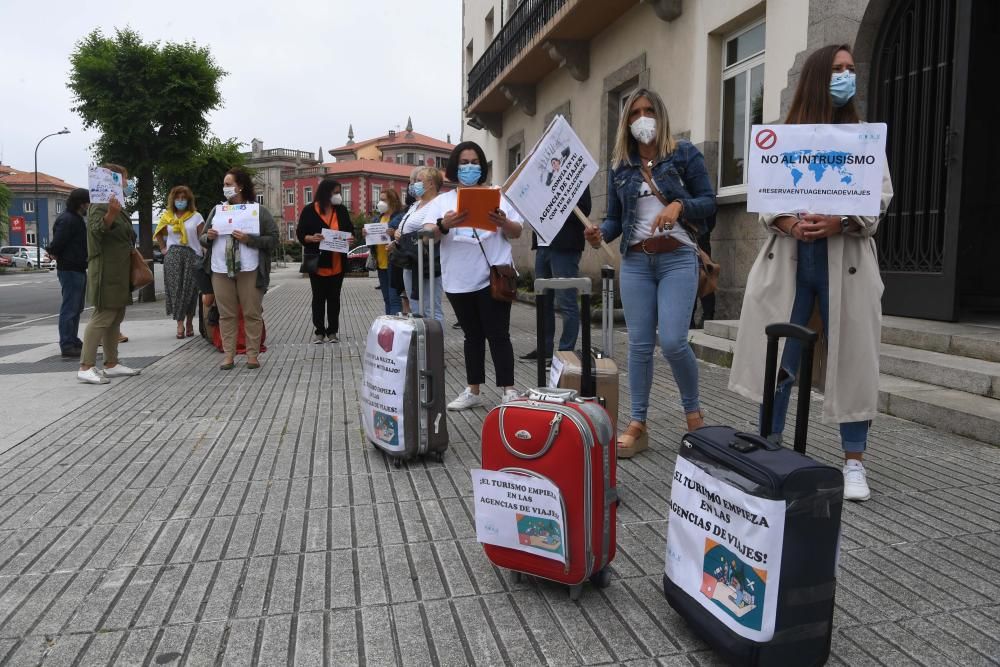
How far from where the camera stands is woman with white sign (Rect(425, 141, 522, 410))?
528 centimetres

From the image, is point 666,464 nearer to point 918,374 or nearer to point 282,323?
point 918,374

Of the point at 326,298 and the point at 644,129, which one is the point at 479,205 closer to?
the point at 644,129

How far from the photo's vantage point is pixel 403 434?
4266 mm

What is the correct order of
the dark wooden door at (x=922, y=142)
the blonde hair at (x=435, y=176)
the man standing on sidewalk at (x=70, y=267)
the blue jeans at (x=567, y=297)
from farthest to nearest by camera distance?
the man standing on sidewalk at (x=70, y=267) < the blue jeans at (x=567, y=297) < the dark wooden door at (x=922, y=142) < the blonde hair at (x=435, y=176)

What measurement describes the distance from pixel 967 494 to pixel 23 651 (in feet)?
12.6

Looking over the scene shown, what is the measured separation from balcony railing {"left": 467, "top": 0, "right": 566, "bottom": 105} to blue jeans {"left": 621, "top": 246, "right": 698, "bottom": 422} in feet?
35.4

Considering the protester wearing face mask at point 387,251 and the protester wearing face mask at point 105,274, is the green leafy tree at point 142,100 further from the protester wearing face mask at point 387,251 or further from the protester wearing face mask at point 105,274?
the protester wearing face mask at point 105,274

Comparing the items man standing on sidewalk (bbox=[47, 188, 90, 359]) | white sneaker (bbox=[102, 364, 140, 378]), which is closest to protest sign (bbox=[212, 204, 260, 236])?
white sneaker (bbox=[102, 364, 140, 378])

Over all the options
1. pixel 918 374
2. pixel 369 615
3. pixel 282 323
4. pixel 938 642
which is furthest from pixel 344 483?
pixel 282 323

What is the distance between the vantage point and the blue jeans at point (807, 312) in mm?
3650

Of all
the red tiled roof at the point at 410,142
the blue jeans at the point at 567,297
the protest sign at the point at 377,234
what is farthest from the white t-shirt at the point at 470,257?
the red tiled roof at the point at 410,142

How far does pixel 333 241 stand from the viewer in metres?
9.50

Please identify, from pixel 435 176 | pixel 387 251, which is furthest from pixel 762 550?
pixel 387 251

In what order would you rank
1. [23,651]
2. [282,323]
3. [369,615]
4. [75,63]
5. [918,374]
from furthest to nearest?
[75,63], [282,323], [918,374], [369,615], [23,651]
